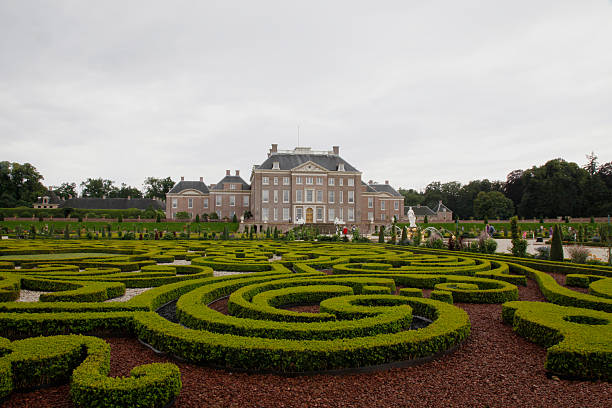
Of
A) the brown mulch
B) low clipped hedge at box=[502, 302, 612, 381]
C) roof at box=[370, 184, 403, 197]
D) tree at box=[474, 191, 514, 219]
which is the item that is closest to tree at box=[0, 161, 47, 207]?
roof at box=[370, 184, 403, 197]

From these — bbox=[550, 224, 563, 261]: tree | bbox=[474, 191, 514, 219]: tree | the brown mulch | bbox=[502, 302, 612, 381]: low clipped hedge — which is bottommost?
A: the brown mulch

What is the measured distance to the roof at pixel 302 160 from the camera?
2057 inches

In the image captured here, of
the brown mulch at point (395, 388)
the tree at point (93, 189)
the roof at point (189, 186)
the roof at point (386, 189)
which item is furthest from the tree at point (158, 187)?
the brown mulch at point (395, 388)

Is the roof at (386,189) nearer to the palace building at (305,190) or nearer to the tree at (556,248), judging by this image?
the palace building at (305,190)

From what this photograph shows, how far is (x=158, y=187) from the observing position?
3561 inches

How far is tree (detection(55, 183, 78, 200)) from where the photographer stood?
302 feet

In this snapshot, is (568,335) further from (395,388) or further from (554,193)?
(554,193)

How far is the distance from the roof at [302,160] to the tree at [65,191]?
65715 mm

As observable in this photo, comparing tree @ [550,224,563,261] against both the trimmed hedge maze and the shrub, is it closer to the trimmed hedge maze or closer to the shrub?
the shrub

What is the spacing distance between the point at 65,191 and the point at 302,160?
71.2 metres

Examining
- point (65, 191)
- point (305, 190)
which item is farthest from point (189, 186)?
point (65, 191)

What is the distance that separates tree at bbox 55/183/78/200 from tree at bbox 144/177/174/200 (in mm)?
19105

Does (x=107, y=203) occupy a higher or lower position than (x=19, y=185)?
lower

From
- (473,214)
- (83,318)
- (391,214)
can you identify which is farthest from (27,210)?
(473,214)
